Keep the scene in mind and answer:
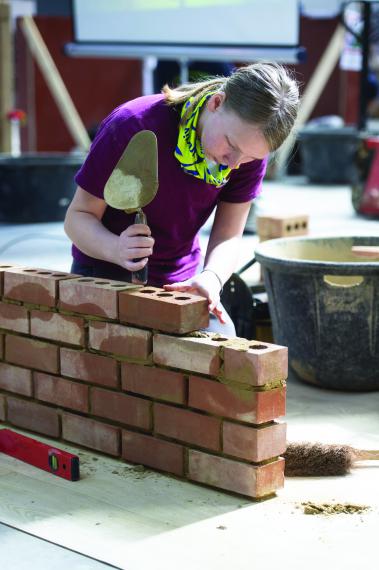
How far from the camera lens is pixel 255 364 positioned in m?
1.87

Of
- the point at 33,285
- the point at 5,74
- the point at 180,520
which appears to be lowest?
the point at 180,520

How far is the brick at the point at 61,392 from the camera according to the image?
7.34 feet

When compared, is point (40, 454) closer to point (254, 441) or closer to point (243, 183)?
point (254, 441)

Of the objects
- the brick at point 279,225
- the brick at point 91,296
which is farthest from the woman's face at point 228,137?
the brick at point 279,225

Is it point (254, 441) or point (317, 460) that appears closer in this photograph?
point (254, 441)

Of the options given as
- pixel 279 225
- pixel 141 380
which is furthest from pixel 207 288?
pixel 279 225

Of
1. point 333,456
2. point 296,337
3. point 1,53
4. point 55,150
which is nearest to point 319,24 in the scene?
point 55,150

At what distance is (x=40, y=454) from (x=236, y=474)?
0.50 m

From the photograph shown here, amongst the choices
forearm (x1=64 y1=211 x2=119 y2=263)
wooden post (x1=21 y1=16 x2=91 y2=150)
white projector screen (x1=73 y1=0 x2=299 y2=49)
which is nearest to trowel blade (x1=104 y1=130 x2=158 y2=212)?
forearm (x1=64 y1=211 x2=119 y2=263)

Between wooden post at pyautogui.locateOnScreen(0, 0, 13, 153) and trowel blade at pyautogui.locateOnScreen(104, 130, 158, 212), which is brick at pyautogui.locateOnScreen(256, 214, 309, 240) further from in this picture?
wooden post at pyautogui.locateOnScreen(0, 0, 13, 153)

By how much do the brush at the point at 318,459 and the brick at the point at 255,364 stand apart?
1.01 feet

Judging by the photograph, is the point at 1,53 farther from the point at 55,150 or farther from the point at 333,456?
the point at 333,456

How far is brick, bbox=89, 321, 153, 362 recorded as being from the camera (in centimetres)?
206

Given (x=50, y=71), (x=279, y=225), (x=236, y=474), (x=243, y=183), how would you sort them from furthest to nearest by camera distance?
(x=50, y=71)
(x=279, y=225)
(x=243, y=183)
(x=236, y=474)
